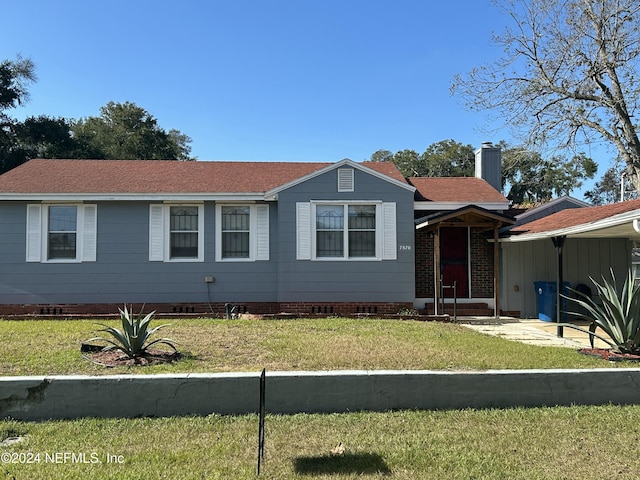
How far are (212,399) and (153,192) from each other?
8.40 metres

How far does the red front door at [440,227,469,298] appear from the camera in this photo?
41.6ft

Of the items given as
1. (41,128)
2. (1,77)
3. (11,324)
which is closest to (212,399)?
(11,324)

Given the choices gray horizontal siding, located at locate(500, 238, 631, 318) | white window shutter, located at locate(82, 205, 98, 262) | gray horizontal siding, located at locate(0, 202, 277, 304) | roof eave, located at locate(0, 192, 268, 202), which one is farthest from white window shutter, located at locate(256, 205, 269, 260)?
gray horizontal siding, located at locate(500, 238, 631, 318)

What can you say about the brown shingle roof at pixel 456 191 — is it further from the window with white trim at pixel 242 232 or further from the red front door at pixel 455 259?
the window with white trim at pixel 242 232

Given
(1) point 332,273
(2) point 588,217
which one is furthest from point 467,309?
(2) point 588,217

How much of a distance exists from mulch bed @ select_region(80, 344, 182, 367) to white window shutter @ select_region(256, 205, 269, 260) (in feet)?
19.4

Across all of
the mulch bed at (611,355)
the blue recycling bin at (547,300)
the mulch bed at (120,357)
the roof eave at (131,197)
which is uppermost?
the roof eave at (131,197)

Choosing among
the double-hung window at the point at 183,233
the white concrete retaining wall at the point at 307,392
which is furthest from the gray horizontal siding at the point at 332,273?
the white concrete retaining wall at the point at 307,392

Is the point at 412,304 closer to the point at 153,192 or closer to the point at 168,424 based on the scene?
the point at 153,192

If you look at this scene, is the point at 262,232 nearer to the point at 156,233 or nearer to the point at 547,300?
the point at 156,233

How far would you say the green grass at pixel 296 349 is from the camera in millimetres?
5668

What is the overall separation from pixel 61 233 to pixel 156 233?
8.01 feet

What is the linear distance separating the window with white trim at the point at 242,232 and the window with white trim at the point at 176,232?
0.50 m

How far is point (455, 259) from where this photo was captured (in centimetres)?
1277
